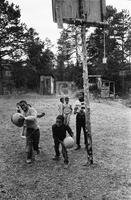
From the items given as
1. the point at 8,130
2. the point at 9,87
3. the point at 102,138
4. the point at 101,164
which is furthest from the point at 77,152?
the point at 9,87

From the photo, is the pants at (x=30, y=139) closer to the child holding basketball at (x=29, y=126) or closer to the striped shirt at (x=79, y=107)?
the child holding basketball at (x=29, y=126)

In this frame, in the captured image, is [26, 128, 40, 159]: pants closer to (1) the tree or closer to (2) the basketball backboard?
(2) the basketball backboard

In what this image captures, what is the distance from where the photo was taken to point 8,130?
13.9 m

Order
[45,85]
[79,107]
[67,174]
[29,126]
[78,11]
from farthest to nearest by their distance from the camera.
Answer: [45,85], [79,107], [29,126], [78,11], [67,174]

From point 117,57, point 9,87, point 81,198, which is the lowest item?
point 81,198

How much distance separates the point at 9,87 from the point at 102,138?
31.1m

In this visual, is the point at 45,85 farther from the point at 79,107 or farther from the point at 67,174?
the point at 67,174

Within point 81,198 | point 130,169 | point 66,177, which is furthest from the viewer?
point 130,169

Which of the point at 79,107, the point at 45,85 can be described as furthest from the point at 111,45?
the point at 79,107

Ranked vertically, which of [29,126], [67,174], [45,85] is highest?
[45,85]

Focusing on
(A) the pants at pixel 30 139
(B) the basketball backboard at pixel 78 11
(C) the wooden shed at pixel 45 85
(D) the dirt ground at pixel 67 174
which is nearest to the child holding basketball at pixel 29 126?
(A) the pants at pixel 30 139

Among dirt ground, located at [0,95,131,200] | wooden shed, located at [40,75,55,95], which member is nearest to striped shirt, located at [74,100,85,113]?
dirt ground, located at [0,95,131,200]

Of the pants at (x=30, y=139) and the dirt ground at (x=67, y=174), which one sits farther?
the pants at (x=30, y=139)

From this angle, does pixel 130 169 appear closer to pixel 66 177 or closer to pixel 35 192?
pixel 66 177
